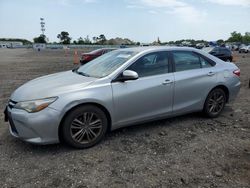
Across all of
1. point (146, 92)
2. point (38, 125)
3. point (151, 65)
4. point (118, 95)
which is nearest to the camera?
point (38, 125)

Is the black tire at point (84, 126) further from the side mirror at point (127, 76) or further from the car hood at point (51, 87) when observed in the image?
the side mirror at point (127, 76)

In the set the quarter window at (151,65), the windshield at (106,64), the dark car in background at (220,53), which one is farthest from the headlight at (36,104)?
the dark car in background at (220,53)

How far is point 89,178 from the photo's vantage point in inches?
129

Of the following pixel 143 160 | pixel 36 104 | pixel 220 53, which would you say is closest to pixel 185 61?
pixel 143 160

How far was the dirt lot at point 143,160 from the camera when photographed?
322cm

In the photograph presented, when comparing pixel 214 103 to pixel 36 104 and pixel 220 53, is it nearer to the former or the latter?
pixel 36 104

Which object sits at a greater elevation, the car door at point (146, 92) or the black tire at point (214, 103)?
the car door at point (146, 92)

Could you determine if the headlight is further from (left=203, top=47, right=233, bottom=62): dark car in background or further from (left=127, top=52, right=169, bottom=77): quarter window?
(left=203, top=47, right=233, bottom=62): dark car in background

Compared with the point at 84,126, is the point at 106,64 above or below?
above

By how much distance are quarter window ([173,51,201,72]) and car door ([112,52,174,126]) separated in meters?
0.21

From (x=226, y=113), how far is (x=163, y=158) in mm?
2767

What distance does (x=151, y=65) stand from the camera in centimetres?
467

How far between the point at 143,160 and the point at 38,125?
1.56 m

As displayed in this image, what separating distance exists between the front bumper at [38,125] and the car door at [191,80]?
2.25 metres
